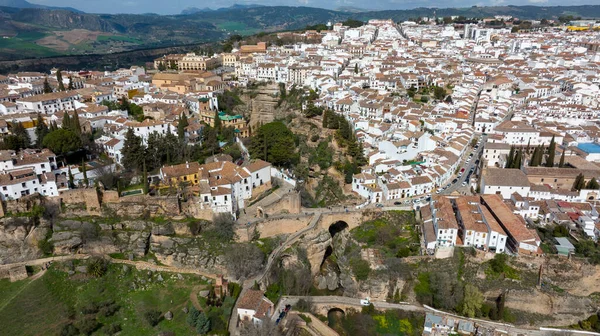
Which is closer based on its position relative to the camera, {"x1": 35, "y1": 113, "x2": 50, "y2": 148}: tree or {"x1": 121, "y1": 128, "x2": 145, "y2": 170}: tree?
{"x1": 121, "y1": 128, "x2": 145, "y2": 170}: tree

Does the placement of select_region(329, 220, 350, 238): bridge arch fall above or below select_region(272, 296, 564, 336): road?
above

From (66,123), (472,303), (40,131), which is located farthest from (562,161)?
(40,131)

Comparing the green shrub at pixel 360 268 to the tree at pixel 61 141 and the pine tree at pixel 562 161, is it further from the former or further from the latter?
the tree at pixel 61 141

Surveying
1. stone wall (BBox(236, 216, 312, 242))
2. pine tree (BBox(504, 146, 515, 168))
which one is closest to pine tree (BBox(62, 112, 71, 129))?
stone wall (BBox(236, 216, 312, 242))

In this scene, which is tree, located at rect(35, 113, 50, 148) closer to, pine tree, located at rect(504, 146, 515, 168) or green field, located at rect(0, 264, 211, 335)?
green field, located at rect(0, 264, 211, 335)

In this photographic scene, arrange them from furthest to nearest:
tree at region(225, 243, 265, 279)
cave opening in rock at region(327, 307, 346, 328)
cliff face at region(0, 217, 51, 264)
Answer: cliff face at region(0, 217, 51, 264)
tree at region(225, 243, 265, 279)
cave opening in rock at region(327, 307, 346, 328)

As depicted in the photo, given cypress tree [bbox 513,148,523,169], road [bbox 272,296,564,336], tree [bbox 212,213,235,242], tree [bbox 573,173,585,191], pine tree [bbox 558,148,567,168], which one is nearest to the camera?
road [bbox 272,296,564,336]

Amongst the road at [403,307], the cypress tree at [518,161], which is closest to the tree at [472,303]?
the road at [403,307]

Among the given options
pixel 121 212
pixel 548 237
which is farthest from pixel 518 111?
pixel 121 212
